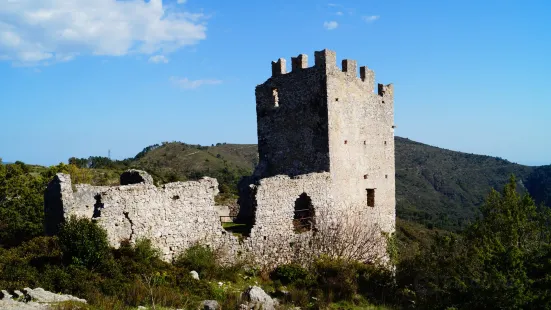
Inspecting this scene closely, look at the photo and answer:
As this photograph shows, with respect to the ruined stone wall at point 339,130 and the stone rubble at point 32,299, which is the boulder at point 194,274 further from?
the ruined stone wall at point 339,130

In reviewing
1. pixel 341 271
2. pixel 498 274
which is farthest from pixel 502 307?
pixel 341 271

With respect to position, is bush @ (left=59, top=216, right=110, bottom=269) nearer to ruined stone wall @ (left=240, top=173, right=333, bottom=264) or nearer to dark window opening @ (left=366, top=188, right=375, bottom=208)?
ruined stone wall @ (left=240, top=173, right=333, bottom=264)

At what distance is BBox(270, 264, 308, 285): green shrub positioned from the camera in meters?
13.7

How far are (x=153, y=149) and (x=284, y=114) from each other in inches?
2541

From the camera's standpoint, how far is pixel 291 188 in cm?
1477

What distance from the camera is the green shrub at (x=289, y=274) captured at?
44.9 ft

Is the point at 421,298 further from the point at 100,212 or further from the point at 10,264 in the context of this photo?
the point at 10,264

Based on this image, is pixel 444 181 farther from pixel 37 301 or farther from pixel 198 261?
pixel 37 301

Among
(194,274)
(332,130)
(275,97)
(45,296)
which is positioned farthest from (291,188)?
(45,296)

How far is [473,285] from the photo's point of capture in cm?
1095

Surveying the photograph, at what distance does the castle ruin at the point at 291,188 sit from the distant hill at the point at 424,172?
38479 millimetres

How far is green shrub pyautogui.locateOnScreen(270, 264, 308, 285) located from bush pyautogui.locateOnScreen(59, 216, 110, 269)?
526 centimetres

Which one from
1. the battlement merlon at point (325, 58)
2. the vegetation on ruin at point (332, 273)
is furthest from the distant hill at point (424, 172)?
the vegetation on ruin at point (332, 273)

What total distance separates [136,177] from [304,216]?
564 centimetres
